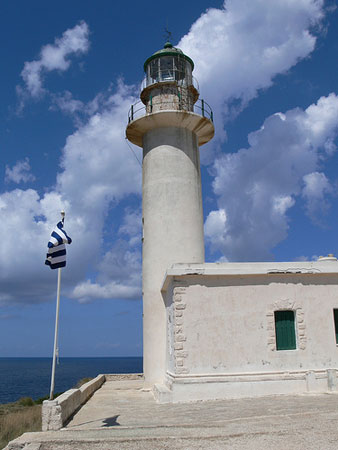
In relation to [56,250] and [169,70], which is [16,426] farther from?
[169,70]

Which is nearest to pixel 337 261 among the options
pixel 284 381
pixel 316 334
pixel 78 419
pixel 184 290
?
pixel 316 334

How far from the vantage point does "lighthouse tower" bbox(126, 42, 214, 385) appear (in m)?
16.9

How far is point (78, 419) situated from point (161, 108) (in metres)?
12.7

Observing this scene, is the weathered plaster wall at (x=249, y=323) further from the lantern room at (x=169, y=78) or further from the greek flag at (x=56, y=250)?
the lantern room at (x=169, y=78)

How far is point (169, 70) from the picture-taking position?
19.6 m

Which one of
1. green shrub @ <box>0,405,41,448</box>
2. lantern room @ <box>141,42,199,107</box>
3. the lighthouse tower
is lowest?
green shrub @ <box>0,405,41,448</box>

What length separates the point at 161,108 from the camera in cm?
1872

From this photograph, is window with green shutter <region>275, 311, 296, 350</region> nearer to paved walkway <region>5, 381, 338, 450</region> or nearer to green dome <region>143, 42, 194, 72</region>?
paved walkway <region>5, 381, 338, 450</region>

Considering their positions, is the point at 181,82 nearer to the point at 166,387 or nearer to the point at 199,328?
the point at 199,328

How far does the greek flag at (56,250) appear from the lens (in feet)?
34.2

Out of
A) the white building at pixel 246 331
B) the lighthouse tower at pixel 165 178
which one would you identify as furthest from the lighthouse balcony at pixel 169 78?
the white building at pixel 246 331

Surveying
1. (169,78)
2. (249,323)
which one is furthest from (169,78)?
(249,323)

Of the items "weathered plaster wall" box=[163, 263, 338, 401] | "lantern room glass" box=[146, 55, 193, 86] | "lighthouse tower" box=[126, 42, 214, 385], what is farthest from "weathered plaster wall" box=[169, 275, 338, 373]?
"lantern room glass" box=[146, 55, 193, 86]

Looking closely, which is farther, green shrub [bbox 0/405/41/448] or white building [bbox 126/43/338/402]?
white building [bbox 126/43/338/402]
